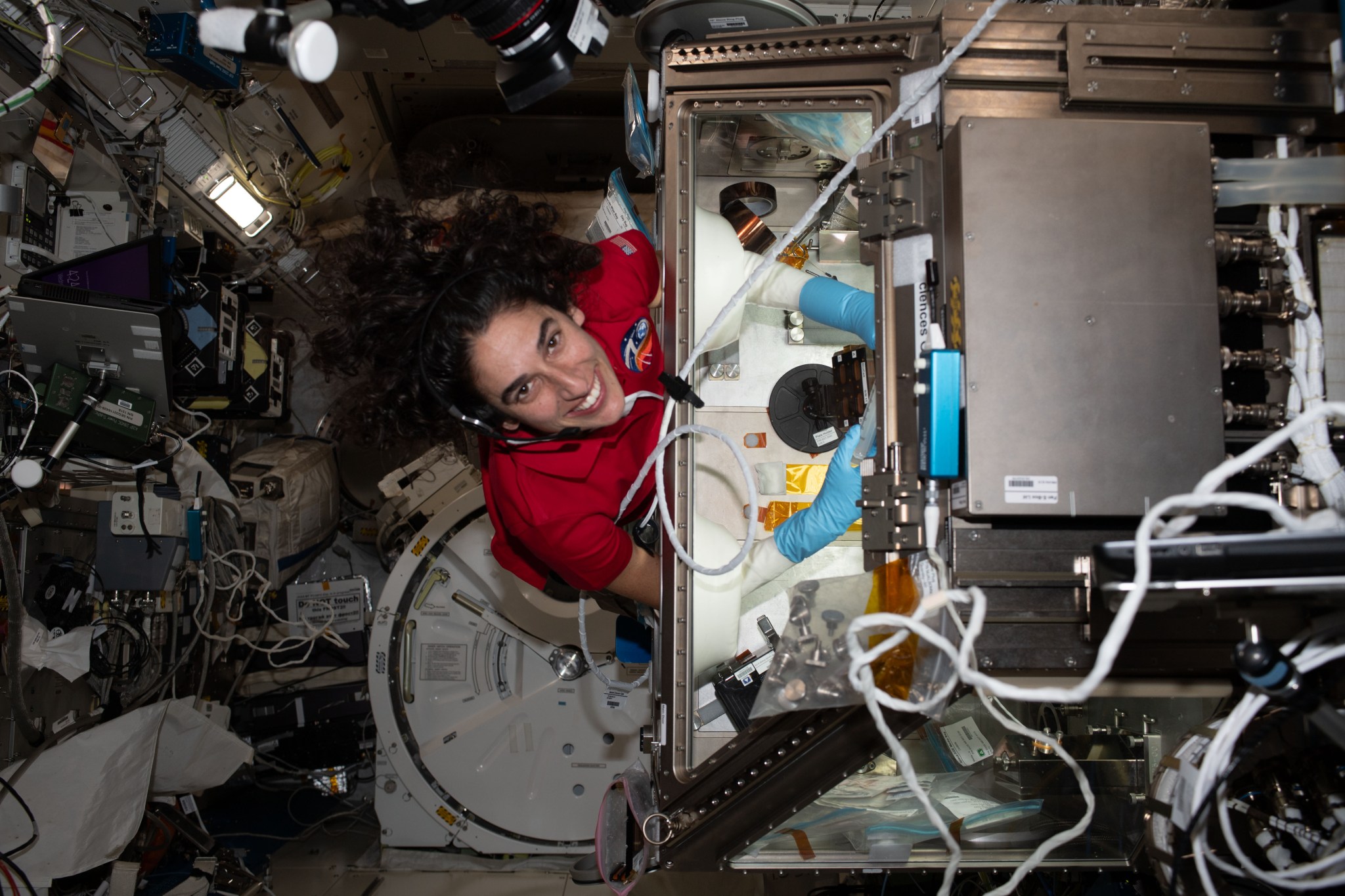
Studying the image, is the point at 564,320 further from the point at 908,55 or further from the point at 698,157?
the point at 908,55

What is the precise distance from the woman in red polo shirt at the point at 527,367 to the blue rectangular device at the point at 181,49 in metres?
1.45

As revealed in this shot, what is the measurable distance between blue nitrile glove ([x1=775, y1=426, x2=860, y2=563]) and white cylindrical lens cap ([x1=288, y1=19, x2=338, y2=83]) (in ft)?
3.84

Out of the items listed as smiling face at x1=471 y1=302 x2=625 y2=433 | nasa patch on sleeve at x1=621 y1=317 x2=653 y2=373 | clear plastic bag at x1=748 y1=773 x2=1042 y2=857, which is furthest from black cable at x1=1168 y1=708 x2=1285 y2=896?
nasa patch on sleeve at x1=621 y1=317 x2=653 y2=373

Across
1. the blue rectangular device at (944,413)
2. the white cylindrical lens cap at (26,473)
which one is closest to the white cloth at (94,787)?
the white cylindrical lens cap at (26,473)

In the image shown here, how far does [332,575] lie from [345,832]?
1240 mm

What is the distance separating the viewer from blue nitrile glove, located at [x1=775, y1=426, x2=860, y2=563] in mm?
1665

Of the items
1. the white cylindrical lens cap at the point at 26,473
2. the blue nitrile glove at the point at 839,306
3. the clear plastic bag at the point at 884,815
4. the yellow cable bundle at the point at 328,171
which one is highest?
the yellow cable bundle at the point at 328,171

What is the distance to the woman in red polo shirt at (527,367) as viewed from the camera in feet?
5.47

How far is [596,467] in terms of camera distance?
6.11ft

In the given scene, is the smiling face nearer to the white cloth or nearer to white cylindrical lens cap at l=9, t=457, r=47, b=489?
white cylindrical lens cap at l=9, t=457, r=47, b=489

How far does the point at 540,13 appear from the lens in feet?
4.71

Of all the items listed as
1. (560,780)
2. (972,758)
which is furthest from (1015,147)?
(560,780)

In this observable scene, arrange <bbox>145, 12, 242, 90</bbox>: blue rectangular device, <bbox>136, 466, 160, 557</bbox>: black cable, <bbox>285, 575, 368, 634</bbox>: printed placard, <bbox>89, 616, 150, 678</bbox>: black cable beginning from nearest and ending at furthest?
<bbox>145, 12, 242, 90</bbox>: blue rectangular device
<bbox>89, 616, 150, 678</bbox>: black cable
<bbox>136, 466, 160, 557</bbox>: black cable
<bbox>285, 575, 368, 634</bbox>: printed placard

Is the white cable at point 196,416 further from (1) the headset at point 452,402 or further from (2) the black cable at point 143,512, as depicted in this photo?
(1) the headset at point 452,402
